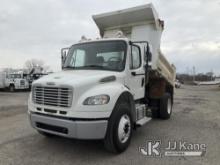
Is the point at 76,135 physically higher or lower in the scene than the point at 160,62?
lower

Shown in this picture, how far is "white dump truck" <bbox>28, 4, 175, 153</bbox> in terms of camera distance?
14.0 ft

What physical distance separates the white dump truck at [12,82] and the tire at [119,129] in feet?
72.0

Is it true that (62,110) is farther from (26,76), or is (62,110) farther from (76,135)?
(26,76)

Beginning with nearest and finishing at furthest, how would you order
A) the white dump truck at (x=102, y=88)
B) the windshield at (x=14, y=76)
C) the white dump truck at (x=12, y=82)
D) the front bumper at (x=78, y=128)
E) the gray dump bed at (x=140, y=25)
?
1. the front bumper at (x=78, y=128)
2. the white dump truck at (x=102, y=88)
3. the gray dump bed at (x=140, y=25)
4. the white dump truck at (x=12, y=82)
5. the windshield at (x=14, y=76)

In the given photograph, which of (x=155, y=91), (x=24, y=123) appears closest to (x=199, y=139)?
(x=155, y=91)

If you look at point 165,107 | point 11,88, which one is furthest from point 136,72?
point 11,88

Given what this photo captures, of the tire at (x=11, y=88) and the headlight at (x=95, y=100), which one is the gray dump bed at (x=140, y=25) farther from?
the tire at (x=11, y=88)

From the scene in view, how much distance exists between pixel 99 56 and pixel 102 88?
4.23 ft

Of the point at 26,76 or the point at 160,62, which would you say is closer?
the point at 160,62

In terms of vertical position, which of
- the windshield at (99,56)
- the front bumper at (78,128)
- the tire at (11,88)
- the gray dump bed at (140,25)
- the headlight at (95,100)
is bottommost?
the tire at (11,88)

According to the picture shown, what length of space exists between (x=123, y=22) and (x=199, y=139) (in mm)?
4123

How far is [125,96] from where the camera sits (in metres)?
4.99

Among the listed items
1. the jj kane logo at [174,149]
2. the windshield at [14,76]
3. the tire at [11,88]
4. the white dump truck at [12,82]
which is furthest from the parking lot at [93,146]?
the windshield at [14,76]

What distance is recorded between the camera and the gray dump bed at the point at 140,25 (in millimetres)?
6893
